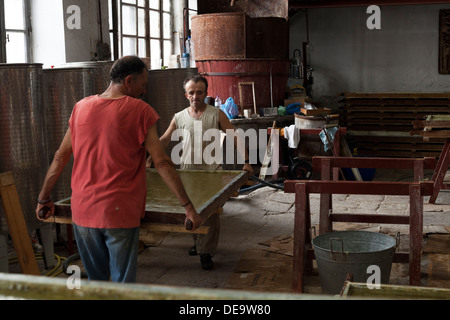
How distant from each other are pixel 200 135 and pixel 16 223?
5.70ft

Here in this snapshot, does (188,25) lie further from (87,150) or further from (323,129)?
(87,150)

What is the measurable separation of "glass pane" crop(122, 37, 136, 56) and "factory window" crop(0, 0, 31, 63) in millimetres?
2109

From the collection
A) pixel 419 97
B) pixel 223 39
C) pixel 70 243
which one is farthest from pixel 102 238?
pixel 419 97

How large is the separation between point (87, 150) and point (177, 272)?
2.40m

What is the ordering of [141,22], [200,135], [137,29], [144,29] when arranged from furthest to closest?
[144,29]
[141,22]
[137,29]
[200,135]

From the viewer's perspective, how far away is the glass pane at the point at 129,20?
8898 mm

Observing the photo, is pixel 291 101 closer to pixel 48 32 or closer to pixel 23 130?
pixel 48 32

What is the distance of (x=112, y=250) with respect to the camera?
126 inches

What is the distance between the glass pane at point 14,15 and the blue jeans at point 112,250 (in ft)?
13.9

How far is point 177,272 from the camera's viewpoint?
17.2ft

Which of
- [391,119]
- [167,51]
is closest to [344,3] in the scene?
[391,119]

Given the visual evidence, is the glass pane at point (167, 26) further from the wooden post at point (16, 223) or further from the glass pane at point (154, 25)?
the wooden post at point (16, 223)

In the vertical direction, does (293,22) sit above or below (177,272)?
above

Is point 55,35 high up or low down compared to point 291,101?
up
